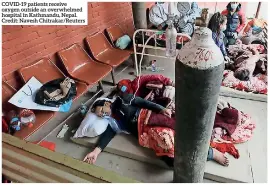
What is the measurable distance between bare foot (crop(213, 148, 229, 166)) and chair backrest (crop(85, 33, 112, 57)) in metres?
2.38

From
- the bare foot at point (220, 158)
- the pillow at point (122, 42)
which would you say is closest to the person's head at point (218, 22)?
the pillow at point (122, 42)

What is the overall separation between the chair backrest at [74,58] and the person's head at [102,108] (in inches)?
35.7

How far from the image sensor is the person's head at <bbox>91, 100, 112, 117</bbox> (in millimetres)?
2438

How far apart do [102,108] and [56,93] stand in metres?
0.62

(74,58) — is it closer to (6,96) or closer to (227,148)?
(6,96)

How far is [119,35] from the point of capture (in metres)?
4.20

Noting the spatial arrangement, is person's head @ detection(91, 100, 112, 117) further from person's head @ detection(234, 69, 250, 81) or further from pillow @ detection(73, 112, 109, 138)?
person's head @ detection(234, 69, 250, 81)

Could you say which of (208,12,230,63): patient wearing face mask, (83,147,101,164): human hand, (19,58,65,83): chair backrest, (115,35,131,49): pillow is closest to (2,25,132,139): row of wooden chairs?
(19,58,65,83): chair backrest

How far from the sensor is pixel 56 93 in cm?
264

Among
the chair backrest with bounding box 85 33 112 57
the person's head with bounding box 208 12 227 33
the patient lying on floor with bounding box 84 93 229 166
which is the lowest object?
the patient lying on floor with bounding box 84 93 229 166

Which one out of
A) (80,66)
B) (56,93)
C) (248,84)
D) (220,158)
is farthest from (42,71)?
(248,84)

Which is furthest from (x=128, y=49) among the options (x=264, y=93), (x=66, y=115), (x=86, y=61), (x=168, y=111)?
(x=264, y=93)

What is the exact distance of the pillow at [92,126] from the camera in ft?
7.96

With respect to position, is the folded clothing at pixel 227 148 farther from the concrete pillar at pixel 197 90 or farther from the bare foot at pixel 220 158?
the concrete pillar at pixel 197 90
